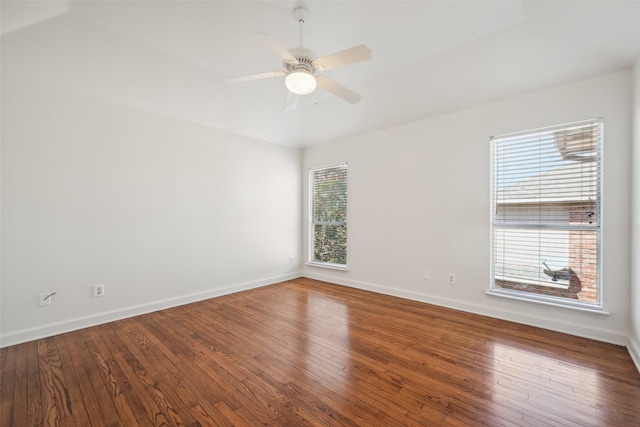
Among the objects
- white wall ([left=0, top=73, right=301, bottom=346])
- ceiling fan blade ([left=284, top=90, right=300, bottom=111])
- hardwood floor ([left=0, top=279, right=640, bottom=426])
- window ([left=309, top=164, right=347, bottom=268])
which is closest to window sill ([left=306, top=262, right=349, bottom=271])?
window ([left=309, top=164, right=347, bottom=268])

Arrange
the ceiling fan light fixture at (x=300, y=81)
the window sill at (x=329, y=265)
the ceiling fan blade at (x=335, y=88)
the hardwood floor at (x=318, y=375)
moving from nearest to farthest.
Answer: the hardwood floor at (x=318, y=375)
the ceiling fan light fixture at (x=300, y=81)
the ceiling fan blade at (x=335, y=88)
the window sill at (x=329, y=265)

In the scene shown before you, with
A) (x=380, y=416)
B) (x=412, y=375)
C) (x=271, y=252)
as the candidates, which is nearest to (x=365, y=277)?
(x=271, y=252)

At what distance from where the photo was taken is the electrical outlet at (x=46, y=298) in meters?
2.68

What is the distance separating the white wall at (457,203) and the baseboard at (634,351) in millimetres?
111

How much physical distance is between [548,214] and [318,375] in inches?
114

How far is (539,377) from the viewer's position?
2.00m

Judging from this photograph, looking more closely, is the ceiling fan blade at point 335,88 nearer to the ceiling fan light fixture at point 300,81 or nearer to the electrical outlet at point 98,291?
the ceiling fan light fixture at point 300,81

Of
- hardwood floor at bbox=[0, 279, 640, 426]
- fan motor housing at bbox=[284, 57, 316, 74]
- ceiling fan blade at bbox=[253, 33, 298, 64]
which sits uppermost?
ceiling fan blade at bbox=[253, 33, 298, 64]

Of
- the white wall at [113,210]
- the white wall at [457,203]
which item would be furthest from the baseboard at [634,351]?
the white wall at [113,210]

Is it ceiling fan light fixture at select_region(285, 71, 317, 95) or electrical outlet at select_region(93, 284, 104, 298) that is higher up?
ceiling fan light fixture at select_region(285, 71, 317, 95)

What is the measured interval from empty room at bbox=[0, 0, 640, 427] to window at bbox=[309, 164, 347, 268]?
0.83m

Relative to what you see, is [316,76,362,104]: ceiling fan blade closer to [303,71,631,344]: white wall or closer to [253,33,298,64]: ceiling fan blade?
[253,33,298,64]: ceiling fan blade

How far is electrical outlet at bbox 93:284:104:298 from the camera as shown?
118 inches

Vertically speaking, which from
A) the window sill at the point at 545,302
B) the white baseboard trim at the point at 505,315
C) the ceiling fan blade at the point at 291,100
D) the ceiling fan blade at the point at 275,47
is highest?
the ceiling fan blade at the point at 275,47
